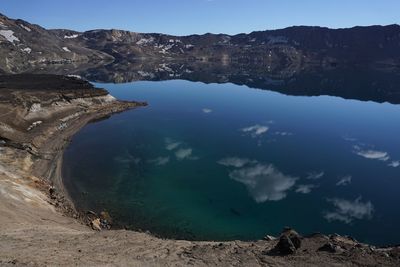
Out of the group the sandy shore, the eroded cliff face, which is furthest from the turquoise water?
the sandy shore

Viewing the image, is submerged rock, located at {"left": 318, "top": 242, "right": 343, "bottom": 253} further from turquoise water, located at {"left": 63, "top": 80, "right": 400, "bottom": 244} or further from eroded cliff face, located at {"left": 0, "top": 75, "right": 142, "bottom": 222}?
eroded cliff face, located at {"left": 0, "top": 75, "right": 142, "bottom": 222}

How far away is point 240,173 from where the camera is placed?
5250cm

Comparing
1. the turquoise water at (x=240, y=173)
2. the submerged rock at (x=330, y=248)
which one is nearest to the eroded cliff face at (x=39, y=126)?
the turquoise water at (x=240, y=173)

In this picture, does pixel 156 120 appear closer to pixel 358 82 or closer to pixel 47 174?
pixel 47 174

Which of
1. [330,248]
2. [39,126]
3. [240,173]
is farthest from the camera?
[39,126]

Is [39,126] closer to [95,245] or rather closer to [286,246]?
[95,245]

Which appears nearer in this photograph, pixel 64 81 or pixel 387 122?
pixel 387 122

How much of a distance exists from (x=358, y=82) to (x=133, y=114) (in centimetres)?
10635

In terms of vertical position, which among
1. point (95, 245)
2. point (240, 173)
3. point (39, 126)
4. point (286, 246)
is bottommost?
point (240, 173)

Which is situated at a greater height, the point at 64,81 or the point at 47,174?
the point at 64,81

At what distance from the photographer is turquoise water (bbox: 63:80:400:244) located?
1575 inches

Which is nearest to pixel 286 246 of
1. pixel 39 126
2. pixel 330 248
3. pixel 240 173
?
pixel 330 248

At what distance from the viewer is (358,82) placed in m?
166

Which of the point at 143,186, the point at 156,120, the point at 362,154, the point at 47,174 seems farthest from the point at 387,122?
the point at 47,174
